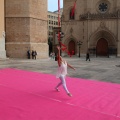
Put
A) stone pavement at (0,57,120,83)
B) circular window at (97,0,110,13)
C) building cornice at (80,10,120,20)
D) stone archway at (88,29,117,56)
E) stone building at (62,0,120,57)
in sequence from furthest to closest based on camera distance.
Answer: circular window at (97,0,110,13), stone archway at (88,29,117,56), stone building at (62,0,120,57), building cornice at (80,10,120,20), stone pavement at (0,57,120,83)

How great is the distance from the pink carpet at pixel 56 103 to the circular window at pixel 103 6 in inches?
1179

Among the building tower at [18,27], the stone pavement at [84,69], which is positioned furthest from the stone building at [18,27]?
the stone pavement at [84,69]

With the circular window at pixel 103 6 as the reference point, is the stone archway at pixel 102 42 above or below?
below

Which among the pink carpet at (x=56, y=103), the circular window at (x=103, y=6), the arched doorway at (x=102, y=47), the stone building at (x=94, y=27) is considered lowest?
the pink carpet at (x=56, y=103)

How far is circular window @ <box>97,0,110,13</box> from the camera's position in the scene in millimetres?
35562

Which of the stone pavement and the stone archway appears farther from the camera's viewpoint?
the stone archway

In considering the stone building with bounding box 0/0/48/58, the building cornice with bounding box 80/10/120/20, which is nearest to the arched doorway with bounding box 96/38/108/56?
the building cornice with bounding box 80/10/120/20

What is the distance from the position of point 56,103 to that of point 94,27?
31.3 metres

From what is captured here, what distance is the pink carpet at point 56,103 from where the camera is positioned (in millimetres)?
4512

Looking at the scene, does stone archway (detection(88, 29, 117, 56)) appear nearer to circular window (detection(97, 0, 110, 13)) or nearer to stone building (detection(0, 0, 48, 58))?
circular window (detection(97, 0, 110, 13))

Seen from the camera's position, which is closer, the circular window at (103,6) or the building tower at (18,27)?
the building tower at (18,27)

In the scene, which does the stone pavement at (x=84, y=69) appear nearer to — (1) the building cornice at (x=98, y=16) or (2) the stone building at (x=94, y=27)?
(2) the stone building at (x=94, y=27)

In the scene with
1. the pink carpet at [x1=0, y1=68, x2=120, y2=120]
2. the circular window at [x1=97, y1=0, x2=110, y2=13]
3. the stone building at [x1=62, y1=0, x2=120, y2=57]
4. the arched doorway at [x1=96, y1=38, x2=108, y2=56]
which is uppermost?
the circular window at [x1=97, y1=0, x2=110, y2=13]

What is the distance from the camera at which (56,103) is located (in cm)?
540
